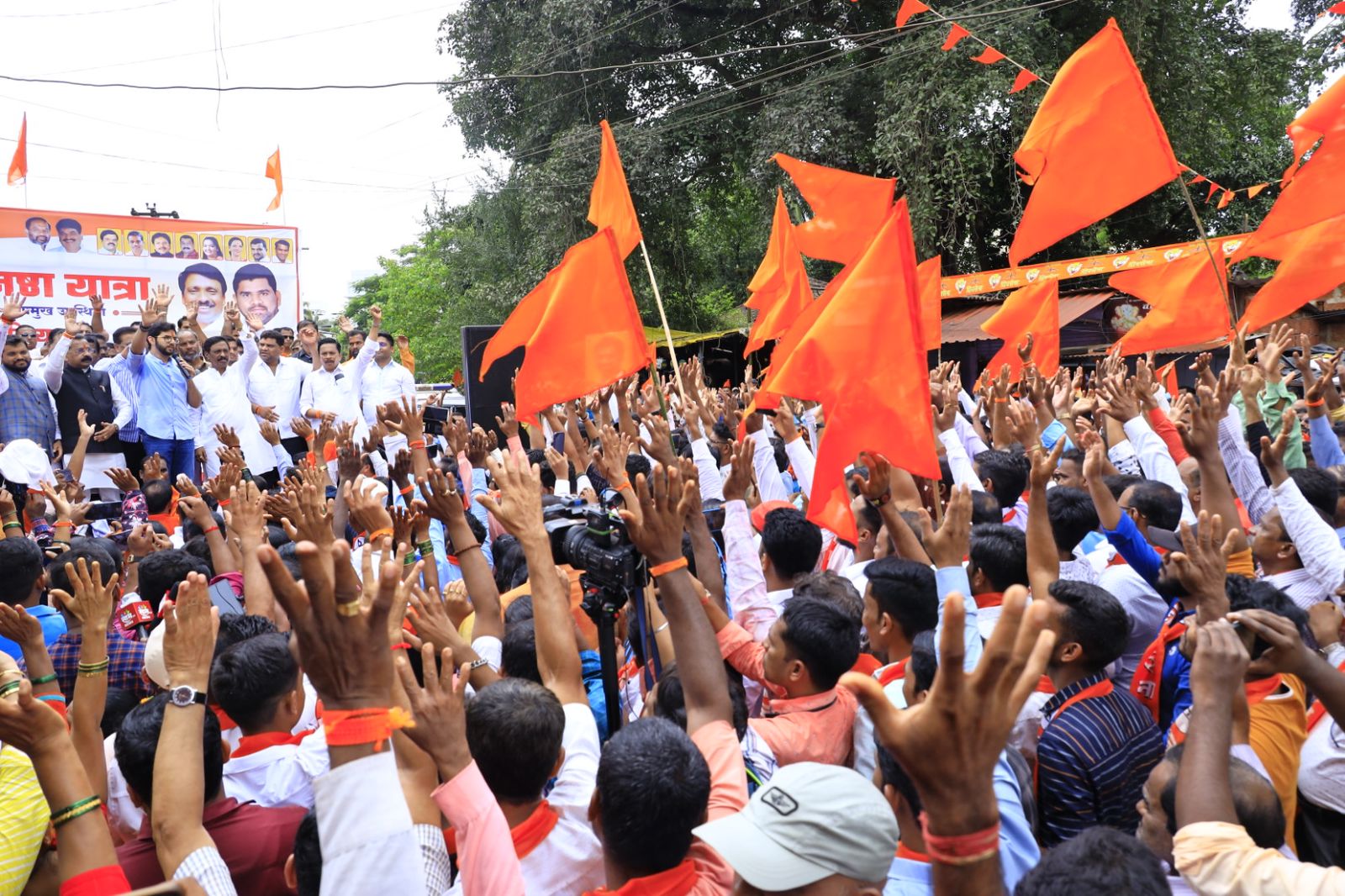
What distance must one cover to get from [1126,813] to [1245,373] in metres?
3.21

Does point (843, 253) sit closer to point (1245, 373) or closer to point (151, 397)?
point (1245, 373)

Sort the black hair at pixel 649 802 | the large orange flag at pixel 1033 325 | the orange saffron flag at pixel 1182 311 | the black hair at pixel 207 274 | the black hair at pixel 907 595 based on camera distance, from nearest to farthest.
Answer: the black hair at pixel 649 802 → the black hair at pixel 907 595 → the orange saffron flag at pixel 1182 311 → the large orange flag at pixel 1033 325 → the black hair at pixel 207 274

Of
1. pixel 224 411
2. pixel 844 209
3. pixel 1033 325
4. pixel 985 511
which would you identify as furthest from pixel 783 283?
pixel 224 411

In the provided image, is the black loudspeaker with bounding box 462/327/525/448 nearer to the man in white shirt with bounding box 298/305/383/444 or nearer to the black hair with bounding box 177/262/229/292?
the man in white shirt with bounding box 298/305/383/444

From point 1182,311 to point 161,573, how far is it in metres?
6.18

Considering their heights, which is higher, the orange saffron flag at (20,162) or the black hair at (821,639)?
the orange saffron flag at (20,162)

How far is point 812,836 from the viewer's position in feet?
5.88

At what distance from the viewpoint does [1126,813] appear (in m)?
2.60

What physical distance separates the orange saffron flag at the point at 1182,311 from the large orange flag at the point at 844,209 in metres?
1.77

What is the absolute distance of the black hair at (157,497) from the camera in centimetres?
703

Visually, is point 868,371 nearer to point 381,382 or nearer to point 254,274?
point 381,382

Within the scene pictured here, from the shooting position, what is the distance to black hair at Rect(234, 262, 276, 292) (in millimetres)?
15750

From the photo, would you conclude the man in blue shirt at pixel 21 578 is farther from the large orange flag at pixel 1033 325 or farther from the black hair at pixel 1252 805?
the large orange flag at pixel 1033 325

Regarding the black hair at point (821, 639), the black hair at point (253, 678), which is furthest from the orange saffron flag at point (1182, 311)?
the black hair at point (253, 678)
